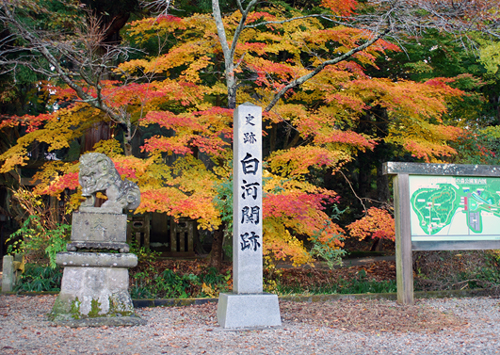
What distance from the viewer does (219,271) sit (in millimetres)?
9859

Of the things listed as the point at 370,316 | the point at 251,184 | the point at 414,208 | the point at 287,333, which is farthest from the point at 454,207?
the point at 287,333

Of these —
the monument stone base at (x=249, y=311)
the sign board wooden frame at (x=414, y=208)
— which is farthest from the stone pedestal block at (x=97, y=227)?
the sign board wooden frame at (x=414, y=208)

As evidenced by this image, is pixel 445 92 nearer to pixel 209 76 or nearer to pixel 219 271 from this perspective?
pixel 209 76

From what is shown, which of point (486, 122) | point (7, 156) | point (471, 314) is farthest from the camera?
point (486, 122)

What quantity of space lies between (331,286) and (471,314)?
3.38 meters

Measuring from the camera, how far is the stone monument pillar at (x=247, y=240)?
232 inches

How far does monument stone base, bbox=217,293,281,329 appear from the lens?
582 centimetres

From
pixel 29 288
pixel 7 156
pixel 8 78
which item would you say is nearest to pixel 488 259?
pixel 29 288

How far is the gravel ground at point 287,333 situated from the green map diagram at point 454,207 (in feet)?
4.33

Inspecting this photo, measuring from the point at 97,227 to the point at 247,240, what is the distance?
2140 mm

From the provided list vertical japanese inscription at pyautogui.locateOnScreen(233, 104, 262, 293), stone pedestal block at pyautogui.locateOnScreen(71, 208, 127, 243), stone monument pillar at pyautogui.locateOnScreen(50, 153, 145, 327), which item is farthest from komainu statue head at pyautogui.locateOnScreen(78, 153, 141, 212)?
vertical japanese inscription at pyautogui.locateOnScreen(233, 104, 262, 293)

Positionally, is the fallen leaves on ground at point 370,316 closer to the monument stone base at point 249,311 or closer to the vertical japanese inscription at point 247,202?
the monument stone base at point 249,311

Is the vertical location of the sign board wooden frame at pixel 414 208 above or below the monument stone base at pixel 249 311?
above

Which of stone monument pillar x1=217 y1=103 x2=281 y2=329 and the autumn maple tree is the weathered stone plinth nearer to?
stone monument pillar x1=217 y1=103 x2=281 y2=329
